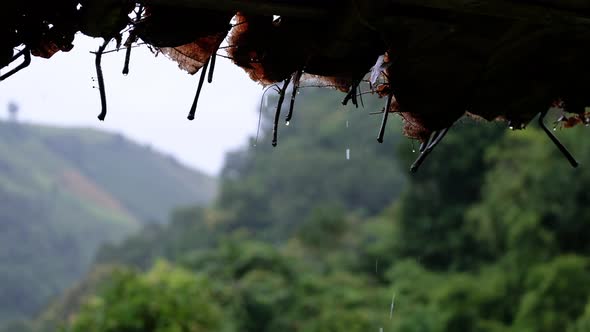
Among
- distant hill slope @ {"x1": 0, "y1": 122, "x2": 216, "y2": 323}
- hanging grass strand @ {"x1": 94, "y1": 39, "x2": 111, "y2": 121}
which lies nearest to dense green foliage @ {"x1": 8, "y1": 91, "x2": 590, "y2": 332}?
hanging grass strand @ {"x1": 94, "y1": 39, "x2": 111, "y2": 121}

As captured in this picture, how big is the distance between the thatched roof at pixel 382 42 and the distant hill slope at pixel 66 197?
2999 centimetres

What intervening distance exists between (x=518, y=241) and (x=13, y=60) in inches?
420

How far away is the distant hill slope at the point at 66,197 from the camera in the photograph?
33.5 m

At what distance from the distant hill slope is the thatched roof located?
30.0 meters

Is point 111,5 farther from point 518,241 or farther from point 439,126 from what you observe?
point 518,241

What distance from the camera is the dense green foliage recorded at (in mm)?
8617

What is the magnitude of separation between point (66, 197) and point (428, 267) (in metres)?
32.6

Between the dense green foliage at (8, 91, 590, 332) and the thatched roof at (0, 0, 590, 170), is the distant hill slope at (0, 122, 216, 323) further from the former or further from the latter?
the thatched roof at (0, 0, 590, 170)

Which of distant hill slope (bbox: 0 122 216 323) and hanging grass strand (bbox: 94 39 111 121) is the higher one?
hanging grass strand (bbox: 94 39 111 121)

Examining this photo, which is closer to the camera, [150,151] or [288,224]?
[288,224]

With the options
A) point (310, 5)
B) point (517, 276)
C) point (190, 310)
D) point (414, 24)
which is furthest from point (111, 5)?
point (517, 276)

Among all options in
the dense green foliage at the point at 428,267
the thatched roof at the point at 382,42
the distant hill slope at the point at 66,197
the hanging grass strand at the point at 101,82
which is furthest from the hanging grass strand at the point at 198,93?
the distant hill slope at the point at 66,197

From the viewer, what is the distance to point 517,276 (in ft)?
37.0

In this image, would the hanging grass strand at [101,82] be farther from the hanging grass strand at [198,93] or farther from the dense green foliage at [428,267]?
the dense green foliage at [428,267]
